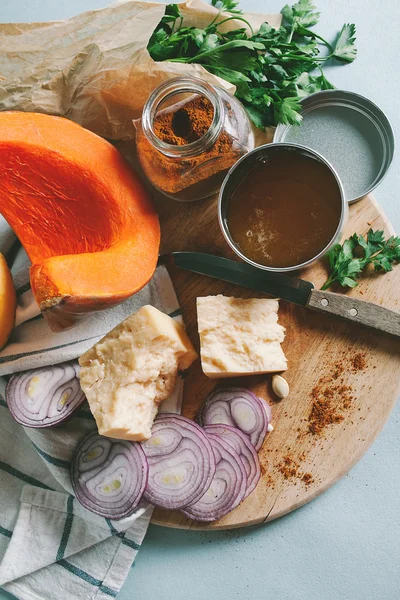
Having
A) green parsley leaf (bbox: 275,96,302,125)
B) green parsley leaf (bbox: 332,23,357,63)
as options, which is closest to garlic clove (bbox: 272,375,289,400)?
green parsley leaf (bbox: 275,96,302,125)

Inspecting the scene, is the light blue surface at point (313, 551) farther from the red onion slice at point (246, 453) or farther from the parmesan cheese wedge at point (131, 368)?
the parmesan cheese wedge at point (131, 368)

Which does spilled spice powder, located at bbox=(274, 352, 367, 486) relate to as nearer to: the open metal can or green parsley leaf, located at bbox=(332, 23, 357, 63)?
the open metal can

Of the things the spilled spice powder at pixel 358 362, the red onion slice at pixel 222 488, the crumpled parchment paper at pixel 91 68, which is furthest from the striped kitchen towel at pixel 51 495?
the spilled spice powder at pixel 358 362

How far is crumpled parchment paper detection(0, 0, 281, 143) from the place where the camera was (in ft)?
4.88

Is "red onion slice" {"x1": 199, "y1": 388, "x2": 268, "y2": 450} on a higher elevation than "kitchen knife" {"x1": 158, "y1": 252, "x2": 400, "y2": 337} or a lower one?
lower

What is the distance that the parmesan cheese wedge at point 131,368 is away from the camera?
1439mm

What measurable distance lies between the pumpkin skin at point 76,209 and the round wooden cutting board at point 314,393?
0.36 m

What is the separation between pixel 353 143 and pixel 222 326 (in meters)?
0.64

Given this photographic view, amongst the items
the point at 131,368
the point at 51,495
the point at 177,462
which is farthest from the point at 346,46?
the point at 51,495

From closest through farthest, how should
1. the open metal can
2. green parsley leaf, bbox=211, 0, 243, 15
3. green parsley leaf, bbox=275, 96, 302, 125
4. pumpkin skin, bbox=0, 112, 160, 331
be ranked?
pumpkin skin, bbox=0, 112, 160, 331 < the open metal can < green parsley leaf, bbox=275, 96, 302, 125 < green parsley leaf, bbox=211, 0, 243, 15

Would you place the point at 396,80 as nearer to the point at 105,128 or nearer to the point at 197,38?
the point at 197,38

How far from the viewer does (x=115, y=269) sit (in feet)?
4.27

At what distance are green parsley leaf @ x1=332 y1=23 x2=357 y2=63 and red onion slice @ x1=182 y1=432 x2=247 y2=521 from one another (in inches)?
45.2

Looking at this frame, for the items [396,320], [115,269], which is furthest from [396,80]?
[115,269]
